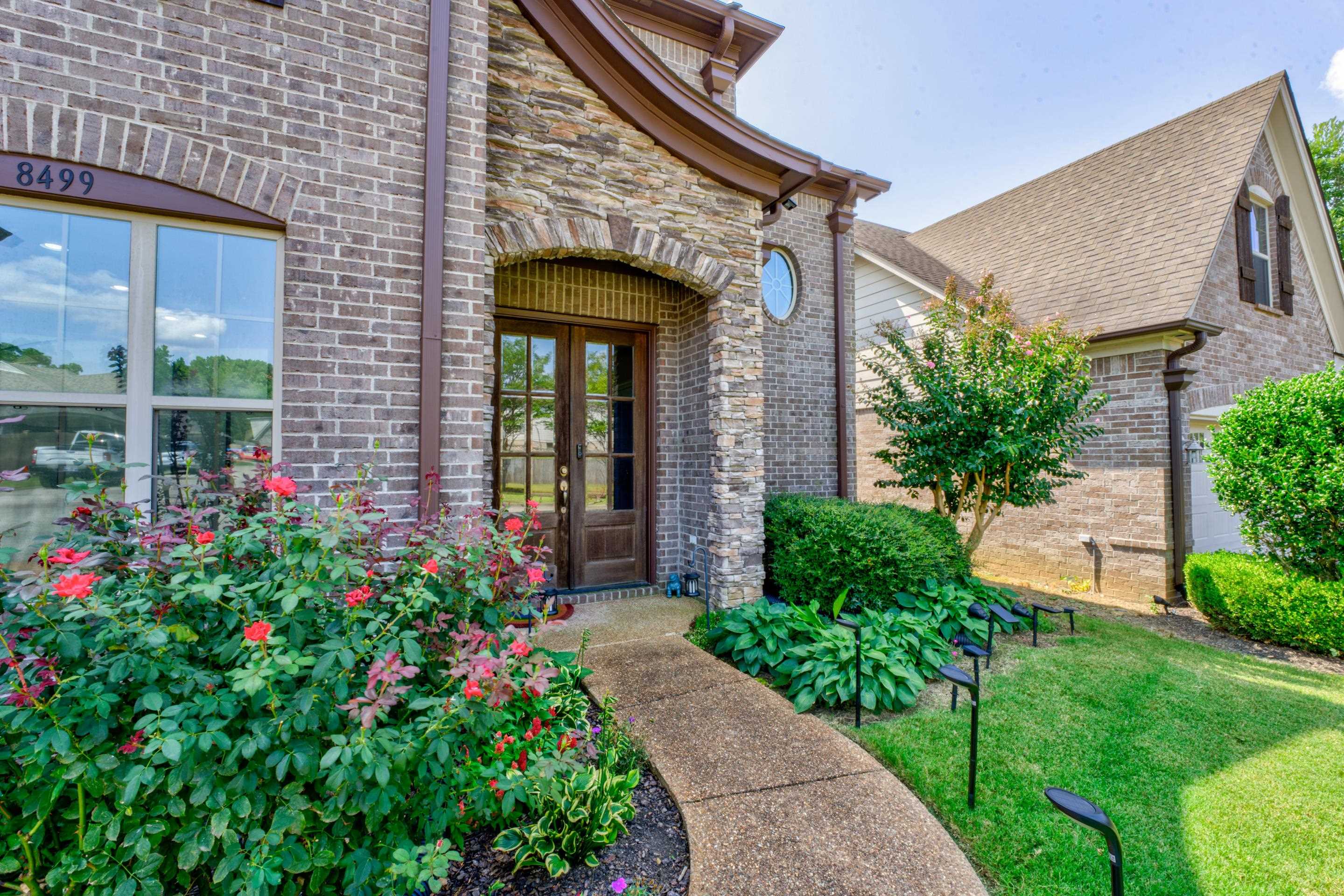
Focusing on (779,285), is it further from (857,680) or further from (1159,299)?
(857,680)

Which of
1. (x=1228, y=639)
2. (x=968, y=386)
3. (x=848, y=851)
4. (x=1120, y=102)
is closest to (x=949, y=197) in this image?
(x=1120, y=102)

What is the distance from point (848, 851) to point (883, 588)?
2.88 m

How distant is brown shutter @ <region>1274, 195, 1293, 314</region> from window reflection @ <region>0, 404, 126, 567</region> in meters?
13.0

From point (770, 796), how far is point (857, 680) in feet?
3.51

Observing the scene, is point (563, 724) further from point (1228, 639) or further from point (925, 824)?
point (1228, 639)

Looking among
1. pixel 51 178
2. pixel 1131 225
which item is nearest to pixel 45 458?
pixel 51 178

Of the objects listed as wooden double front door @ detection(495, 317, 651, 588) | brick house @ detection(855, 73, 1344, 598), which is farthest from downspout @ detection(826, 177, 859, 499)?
wooden double front door @ detection(495, 317, 651, 588)

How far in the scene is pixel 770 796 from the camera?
2.44 metres

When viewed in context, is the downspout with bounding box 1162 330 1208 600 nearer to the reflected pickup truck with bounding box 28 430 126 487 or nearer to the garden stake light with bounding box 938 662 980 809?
the garden stake light with bounding box 938 662 980 809

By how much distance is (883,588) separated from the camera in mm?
4766

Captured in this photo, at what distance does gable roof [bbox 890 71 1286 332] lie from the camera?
23.4ft

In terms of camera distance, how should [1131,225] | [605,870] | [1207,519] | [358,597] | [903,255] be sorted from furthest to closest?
[903,255] < [1131,225] < [1207,519] < [605,870] < [358,597]

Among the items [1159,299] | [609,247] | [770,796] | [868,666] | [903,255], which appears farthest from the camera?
[903,255]

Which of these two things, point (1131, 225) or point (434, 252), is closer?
point (434, 252)
